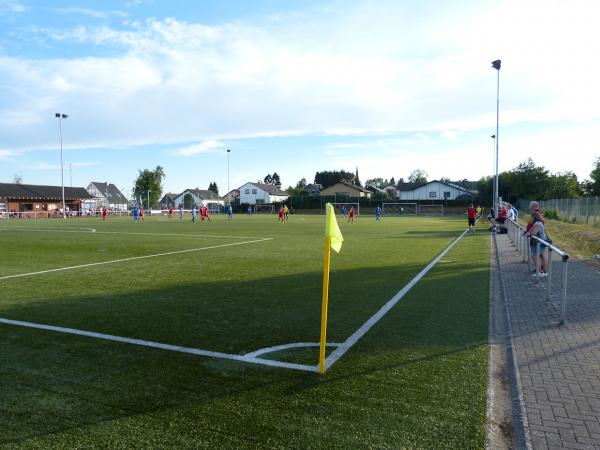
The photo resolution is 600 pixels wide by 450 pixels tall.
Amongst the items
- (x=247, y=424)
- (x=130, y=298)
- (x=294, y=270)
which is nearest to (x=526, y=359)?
(x=247, y=424)

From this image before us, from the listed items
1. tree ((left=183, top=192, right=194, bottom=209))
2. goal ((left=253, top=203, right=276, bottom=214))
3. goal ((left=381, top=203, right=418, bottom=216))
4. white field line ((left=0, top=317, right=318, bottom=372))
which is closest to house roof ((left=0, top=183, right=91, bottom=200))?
goal ((left=253, top=203, right=276, bottom=214))

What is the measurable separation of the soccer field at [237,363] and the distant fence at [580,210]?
2331cm

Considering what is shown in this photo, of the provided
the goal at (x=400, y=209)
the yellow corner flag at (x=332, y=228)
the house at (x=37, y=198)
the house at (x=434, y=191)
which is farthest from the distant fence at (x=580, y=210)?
the house at (x=37, y=198)

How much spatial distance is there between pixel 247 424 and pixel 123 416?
1.07 metres

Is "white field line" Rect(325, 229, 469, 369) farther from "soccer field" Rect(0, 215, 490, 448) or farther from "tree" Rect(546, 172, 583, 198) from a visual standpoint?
"tree" Rect(546, 172, 583, 198)

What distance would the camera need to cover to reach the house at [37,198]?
6907 centimetres

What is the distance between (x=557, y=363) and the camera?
211 inches

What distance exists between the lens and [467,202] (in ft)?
236

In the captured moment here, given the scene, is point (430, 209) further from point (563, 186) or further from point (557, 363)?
point (557, 363)

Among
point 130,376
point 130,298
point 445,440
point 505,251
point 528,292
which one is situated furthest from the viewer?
point 505,251

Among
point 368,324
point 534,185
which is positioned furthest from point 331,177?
point 368,324

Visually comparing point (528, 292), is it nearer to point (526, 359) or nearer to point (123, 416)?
point (526, 359)

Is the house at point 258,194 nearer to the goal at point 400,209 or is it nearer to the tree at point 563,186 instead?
the goal at point 400,209

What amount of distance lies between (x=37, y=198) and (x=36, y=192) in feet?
7.47
